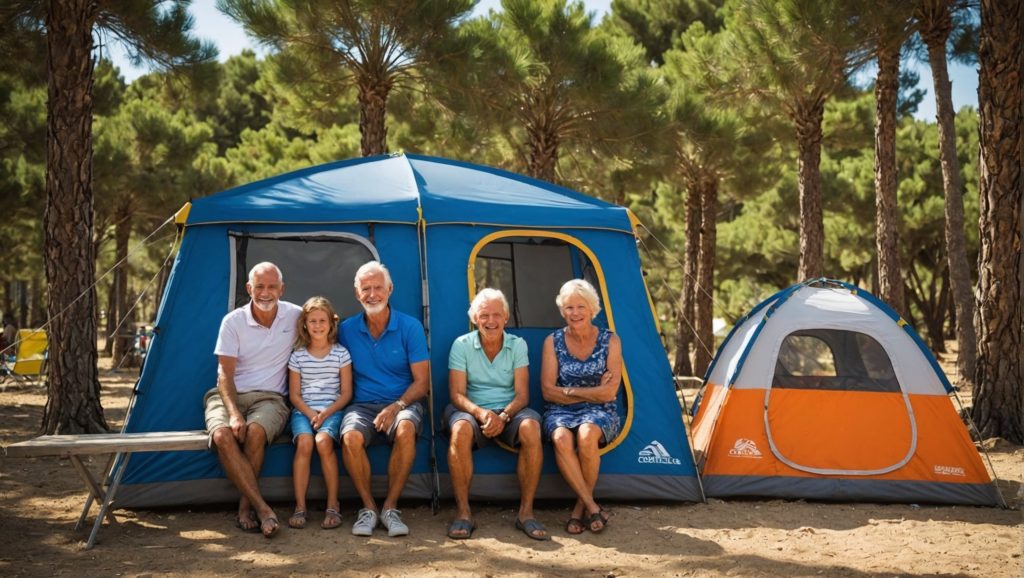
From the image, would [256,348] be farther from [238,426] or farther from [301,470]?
[301,470]

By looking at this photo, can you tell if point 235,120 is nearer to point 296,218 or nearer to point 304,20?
point 304,20

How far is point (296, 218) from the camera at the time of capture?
180 inches

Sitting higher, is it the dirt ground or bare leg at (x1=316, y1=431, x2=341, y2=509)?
bare leg at (x1=316, y1=431, x2=341, y2=509)

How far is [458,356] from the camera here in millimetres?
4309

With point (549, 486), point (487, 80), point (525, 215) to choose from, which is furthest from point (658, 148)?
point (549, 486)

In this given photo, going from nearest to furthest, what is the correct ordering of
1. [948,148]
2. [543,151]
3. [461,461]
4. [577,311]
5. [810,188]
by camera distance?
[461,461], [577,311], [948,148], [810,188], [543,151]

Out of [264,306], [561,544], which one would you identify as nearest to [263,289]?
[264,306]

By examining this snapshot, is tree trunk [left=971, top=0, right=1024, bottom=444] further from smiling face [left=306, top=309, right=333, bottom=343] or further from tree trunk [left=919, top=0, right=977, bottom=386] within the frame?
smiling face [left=306, top=309, right=333, bottom=343]

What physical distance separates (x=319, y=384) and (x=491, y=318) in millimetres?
908

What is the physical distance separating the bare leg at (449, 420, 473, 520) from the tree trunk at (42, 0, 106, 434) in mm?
3653

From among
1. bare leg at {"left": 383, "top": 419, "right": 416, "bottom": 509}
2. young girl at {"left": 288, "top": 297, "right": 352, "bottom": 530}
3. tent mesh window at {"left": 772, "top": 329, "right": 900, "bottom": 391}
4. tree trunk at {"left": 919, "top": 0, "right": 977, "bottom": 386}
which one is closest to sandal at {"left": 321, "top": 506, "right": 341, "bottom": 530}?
young girl at {"left": 288, "top": 297, "right": 352, "bottom": 530}

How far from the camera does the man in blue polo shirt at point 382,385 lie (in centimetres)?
402

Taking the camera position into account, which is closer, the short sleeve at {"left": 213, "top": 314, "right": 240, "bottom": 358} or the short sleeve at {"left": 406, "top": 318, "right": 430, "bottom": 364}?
the short sleeve at {"left": 213, "top": 314, "right": 240, "bottom": 358}

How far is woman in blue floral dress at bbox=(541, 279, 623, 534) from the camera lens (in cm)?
412
